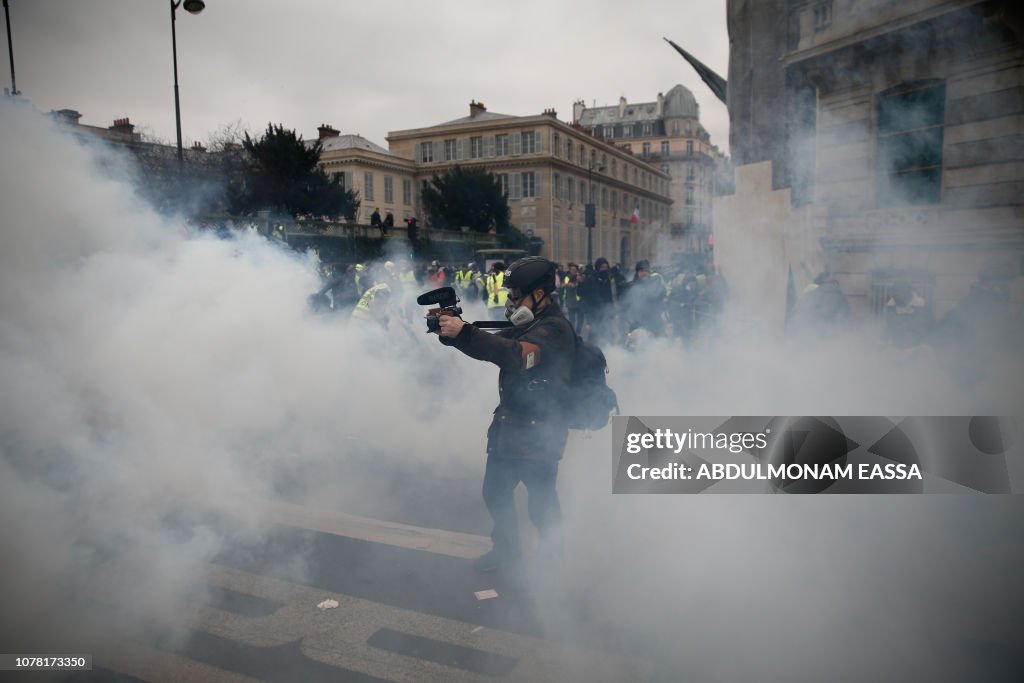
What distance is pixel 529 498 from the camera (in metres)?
3.25

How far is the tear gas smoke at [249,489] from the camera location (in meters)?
2.84

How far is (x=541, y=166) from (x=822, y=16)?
4103 cm

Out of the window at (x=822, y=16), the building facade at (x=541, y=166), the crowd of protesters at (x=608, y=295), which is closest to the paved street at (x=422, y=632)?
the crowd of protesters at (x=608, y=295)

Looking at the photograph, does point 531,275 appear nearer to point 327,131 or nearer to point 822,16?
point 822,16

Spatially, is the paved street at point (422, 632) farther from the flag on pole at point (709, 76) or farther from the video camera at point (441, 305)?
the flag on pole at point (709, 76)

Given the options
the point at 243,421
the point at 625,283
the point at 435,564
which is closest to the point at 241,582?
the point at 435,564

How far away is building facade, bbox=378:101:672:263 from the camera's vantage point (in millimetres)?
47969

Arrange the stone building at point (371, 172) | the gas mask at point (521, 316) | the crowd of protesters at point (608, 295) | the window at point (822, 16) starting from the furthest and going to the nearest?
the stone building at point (371, 172) < the crowd of protesters at point (608, 295) < the window at point (822, 16) < the gas mask at point (521, 316)

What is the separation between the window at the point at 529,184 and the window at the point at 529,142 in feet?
5.16

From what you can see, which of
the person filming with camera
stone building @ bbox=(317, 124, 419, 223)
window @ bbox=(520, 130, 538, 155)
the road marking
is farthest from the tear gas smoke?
window @ bbox=(520, 130, 538, 155)

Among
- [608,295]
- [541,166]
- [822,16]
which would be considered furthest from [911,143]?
[541,166]

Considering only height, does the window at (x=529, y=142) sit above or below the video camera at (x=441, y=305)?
above

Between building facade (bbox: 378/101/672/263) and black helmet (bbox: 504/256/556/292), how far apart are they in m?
42.1

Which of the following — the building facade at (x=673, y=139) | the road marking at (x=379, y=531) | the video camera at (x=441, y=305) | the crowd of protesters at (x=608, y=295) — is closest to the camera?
the video camera at (x=441, y=305)
